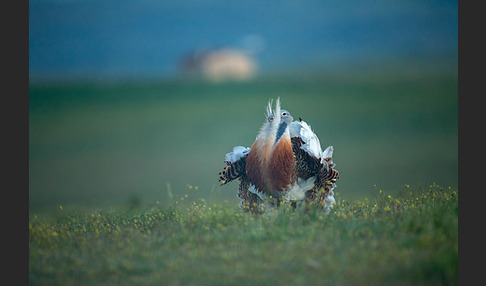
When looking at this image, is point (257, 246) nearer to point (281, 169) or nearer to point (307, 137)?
point (281, 169)

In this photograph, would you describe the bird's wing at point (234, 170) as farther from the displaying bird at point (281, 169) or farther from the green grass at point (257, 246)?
the green grass at point (257, 246)

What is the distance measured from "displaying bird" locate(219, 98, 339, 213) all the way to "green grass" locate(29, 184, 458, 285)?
31 centimetres

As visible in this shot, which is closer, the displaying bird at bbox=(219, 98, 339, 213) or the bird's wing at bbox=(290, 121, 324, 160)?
the displaying bird at bbox=(219, 98, 339, 213)

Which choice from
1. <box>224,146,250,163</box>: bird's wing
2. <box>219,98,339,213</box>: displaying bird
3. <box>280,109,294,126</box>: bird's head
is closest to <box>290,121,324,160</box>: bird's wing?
<box>219,98,339,213</box>: displaying bird

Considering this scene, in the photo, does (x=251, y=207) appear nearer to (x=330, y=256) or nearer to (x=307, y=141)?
(x=307, y=141)

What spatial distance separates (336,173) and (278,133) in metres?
1.08

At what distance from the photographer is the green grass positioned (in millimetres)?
5000

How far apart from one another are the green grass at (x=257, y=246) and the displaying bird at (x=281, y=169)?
12.3 inches

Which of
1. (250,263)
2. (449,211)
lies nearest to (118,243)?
(250,263)

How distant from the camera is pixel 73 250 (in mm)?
6387

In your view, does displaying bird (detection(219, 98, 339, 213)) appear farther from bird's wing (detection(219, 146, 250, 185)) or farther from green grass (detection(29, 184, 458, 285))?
green grass (detection(29, 184, 458, 285))

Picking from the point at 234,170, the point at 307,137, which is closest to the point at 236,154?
the point at 234,170

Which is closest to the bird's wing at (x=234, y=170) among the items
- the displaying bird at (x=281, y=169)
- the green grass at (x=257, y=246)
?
the displaying bird at (x=281, y=169)

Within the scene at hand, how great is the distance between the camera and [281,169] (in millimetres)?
7148
